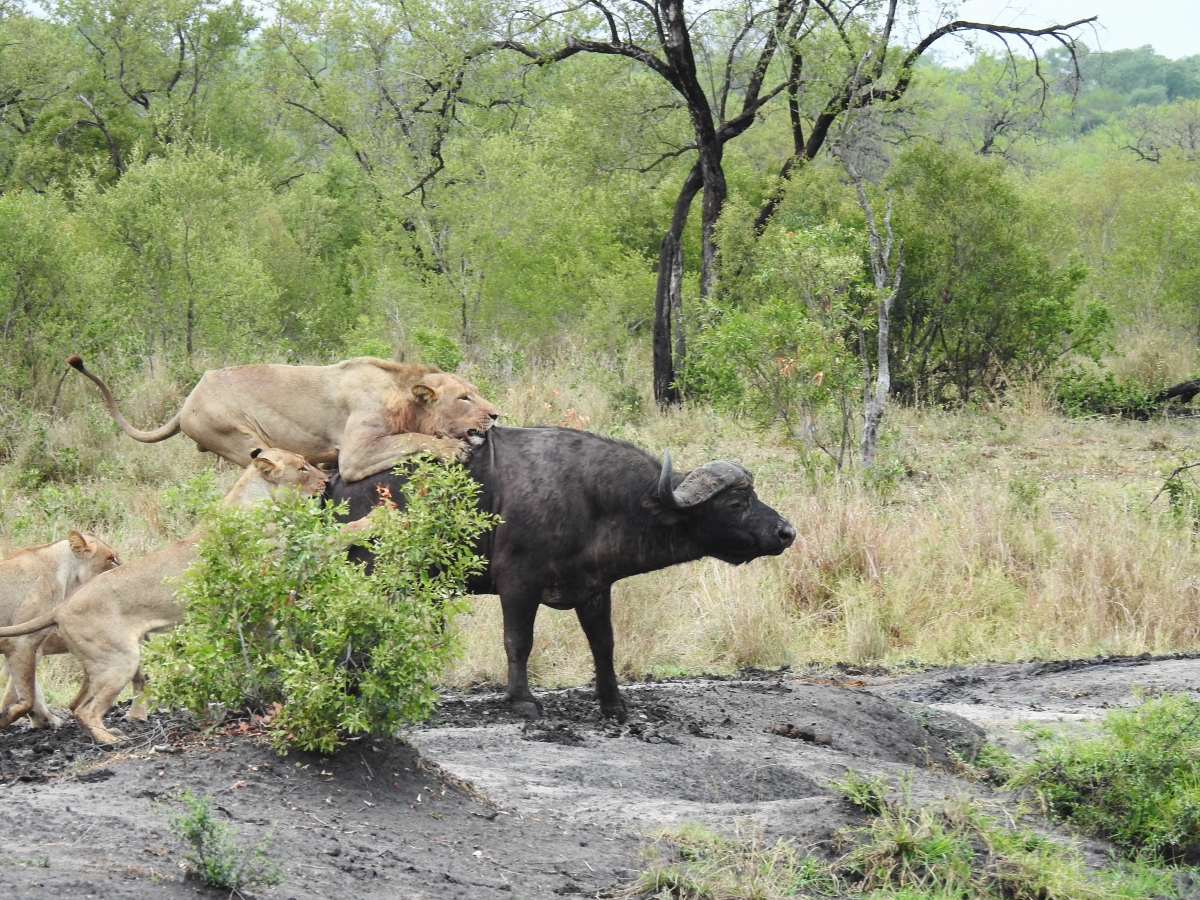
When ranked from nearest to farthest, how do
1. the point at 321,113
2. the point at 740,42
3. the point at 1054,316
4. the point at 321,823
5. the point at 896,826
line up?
the point at 321,823, the point at 896,826, the point at 1054,316, the point at 740,42, the point at 321,113

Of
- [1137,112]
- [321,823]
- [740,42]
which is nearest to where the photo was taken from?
[321,823]

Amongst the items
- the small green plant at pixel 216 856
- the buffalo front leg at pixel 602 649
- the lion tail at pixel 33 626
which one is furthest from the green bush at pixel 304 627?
the buffalo front leg at pixel 602 649

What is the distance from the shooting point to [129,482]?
15.9 m

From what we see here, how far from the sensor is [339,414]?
771 centimetres

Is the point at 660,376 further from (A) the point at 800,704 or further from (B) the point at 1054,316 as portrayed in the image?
(A) the point at 800,704

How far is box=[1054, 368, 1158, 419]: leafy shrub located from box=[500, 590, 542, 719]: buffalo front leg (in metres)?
14.7

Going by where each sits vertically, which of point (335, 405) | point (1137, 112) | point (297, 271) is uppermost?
point (1137, 112)

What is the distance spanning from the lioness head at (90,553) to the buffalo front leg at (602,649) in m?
2.56

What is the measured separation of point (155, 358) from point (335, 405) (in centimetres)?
1200

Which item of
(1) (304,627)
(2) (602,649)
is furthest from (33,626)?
(2) (602,649)

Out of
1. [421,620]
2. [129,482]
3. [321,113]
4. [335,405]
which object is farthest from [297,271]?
[421,620]

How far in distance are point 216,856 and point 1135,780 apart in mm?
4328

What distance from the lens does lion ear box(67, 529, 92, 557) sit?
24.4ft

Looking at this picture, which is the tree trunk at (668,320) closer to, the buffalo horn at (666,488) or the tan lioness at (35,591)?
the buffalo horn at (666,488)
